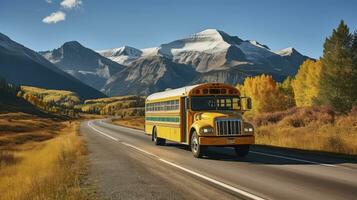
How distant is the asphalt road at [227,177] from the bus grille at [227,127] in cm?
108

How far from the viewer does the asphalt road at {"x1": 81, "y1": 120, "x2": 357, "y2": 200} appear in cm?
952

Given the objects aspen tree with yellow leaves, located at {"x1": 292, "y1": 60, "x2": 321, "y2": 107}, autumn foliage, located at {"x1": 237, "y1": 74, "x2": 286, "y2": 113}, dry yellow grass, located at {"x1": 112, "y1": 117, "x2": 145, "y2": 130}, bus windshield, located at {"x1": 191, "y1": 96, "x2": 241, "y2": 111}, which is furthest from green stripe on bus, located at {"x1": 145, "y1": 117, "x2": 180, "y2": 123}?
autumn foliage, located at {"x1": 237, "y1": 74, "x2": 286, "y2": 113}

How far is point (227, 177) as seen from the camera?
11.8 m

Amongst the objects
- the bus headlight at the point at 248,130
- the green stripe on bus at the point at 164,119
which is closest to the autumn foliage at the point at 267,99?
the green stripe on bus at the point at 164,119

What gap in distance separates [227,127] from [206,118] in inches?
44.1

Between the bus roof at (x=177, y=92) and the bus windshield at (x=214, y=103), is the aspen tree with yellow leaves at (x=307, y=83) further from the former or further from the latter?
the bus windshield at (x=214, y=103)

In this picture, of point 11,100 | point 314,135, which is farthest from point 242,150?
point 11,100

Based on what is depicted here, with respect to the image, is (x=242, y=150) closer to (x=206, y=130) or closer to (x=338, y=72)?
(x=206, y=130)

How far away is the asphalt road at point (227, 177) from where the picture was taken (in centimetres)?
952

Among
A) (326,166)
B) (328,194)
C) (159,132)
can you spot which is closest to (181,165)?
(326,166)

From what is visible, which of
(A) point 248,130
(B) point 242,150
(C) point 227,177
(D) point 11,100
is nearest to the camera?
(C) point 227,177

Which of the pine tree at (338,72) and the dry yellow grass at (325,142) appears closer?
the dry yellow grass at (325,142)

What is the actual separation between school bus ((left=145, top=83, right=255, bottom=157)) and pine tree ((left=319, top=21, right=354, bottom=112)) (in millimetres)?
42698

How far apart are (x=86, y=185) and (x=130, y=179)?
4.73ft
